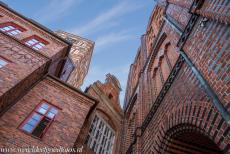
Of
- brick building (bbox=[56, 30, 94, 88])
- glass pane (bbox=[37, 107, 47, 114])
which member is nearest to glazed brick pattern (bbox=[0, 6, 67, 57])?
glass pane (bbox=[37, 107, 47, 114])

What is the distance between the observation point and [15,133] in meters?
6.16

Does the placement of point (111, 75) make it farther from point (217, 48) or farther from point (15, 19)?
point (217, 48)

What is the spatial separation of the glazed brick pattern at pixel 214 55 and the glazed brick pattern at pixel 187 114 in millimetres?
283

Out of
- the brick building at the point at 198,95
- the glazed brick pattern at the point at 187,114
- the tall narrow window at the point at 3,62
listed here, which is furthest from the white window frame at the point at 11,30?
the glazed brick pattern at the point at 187,114

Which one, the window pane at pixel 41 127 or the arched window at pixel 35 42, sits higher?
the arched window at pixel 35 42

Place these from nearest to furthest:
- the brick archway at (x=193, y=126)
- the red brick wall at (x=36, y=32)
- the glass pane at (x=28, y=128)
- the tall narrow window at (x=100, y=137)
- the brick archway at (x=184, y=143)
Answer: the brick archway at (x=193, y=126) → the brick archway at (x=184, y=143) → the glass pane at (x=28, y=128) → the tall narrow window at (x=100, y=137) → the red brick wall at (x=36, y=32)

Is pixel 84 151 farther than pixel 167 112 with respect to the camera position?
Yes

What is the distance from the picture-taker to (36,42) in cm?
1028

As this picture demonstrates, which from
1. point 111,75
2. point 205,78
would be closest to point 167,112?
point 205,78

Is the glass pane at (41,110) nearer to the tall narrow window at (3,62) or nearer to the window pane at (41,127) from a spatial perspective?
the window pane at (41,127)

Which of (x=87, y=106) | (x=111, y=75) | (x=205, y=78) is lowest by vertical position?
(x=205, y=78)

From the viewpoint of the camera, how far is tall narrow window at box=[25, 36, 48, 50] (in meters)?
9.76

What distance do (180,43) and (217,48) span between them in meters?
1.98

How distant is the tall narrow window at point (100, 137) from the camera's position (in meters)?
9.97
